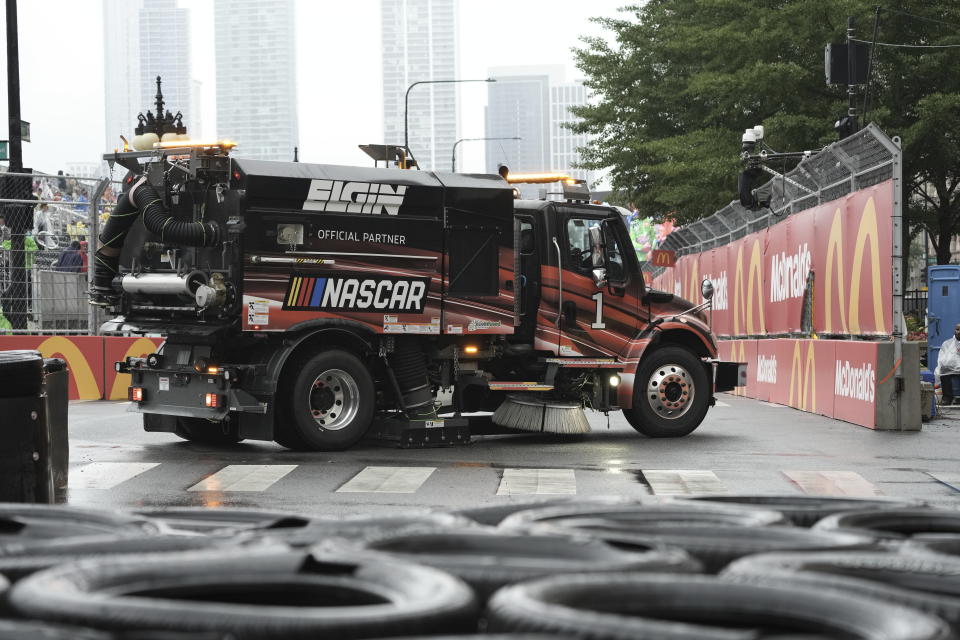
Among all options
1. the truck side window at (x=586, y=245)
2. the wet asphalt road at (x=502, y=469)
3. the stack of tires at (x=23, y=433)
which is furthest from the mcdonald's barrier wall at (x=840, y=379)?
the stack of tires at (x=23, y=433)

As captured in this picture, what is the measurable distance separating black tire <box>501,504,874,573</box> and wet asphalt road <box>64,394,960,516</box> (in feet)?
18.7

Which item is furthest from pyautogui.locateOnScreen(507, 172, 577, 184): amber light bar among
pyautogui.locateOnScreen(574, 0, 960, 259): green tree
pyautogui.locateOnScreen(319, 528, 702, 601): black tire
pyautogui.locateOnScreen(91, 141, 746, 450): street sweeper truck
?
pyautogui.locateOnScreen(574, 0, 960, 259): green tree

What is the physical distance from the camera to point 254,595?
309cm

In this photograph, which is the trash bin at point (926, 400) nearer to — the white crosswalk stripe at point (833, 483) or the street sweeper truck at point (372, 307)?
the street sweeper truck at point (372, 307)

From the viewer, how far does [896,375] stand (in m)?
17.5

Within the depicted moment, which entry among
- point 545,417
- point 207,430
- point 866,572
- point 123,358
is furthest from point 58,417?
point 123,358

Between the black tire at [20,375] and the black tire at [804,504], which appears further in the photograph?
the black tire at [20,375]

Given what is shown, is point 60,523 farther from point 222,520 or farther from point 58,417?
point 58,417

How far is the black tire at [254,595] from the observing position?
99.0 inches

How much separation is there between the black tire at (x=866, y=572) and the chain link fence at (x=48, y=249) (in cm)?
1932

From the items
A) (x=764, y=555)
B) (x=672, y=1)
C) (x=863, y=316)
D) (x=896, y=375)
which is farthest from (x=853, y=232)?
(x=672, y=1)

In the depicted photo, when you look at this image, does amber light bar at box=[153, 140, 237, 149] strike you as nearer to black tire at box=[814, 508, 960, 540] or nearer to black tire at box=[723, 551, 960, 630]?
black tire at box=[814, 508, 960, 540]

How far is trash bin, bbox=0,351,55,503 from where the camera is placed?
8281 mm

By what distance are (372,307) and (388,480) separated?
113 inches
